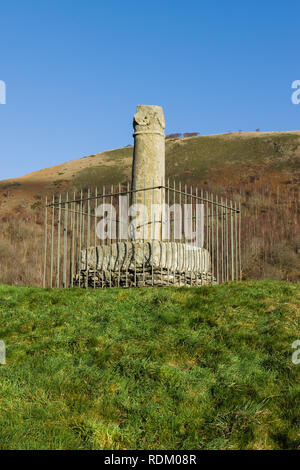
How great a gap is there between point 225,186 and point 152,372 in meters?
34.4

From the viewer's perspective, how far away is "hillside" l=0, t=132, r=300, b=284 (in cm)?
2425

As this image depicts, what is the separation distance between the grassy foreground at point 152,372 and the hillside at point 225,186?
16172 mm

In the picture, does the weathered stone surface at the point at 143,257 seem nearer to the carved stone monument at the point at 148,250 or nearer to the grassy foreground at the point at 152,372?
the carved stone monument at the point at 148,250

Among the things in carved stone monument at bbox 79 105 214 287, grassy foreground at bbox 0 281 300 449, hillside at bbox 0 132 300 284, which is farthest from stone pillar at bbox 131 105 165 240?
hillside at bbox 0 132 300 284

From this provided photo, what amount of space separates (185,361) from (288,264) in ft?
65.1

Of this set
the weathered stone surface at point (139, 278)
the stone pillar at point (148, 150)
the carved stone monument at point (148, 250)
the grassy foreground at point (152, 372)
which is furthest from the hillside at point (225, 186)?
the grassy foreground at point (152, 372)

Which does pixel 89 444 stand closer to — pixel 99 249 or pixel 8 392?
pixel 8 392

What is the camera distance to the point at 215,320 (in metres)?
6.07

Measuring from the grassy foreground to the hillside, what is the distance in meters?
16.2

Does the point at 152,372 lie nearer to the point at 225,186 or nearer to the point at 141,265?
the point at 141,265

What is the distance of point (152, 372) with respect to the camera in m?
4.68

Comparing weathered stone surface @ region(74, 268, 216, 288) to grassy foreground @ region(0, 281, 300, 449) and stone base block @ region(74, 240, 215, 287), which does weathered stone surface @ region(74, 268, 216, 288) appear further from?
grassy foreground @ region(0, 281, 300, 449)

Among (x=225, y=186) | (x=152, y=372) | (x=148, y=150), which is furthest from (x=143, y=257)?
(x=225, y=186)
